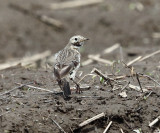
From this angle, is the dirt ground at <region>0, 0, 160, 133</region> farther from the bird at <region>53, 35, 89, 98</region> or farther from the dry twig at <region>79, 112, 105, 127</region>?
the bird at <region>53, 35, 89, 98</region>

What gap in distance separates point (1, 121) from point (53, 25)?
1106 centimetres

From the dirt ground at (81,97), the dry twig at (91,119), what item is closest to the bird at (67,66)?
the dirt ground at (81,97)

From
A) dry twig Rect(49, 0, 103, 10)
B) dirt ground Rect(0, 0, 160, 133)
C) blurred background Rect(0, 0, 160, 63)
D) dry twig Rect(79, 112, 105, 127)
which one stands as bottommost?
dry twig Rect(79, 112, 105, 127)

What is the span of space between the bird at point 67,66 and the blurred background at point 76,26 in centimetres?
746

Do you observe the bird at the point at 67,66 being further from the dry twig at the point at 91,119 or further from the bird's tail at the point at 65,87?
the dry twig at the point at 91,119

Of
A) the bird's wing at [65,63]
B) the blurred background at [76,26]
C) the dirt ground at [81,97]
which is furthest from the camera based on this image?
the blurred background at [76,26]

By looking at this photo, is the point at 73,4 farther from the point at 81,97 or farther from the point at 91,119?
the point at 91,119

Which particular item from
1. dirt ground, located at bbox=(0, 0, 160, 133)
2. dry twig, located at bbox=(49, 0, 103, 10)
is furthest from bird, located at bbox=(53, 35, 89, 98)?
dry twig, located at bbox=(49, 0, 103, 10)

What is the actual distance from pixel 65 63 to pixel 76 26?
32.1 feet

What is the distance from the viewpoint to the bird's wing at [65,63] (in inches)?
350

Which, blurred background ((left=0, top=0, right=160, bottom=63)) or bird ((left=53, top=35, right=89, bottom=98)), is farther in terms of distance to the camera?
blurred background ((left=0, top=0, right=160, bottom=63))

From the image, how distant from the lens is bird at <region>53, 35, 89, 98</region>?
8781 millimetres

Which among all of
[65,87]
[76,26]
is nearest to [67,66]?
[65,87]

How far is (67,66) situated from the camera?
9.09 m
